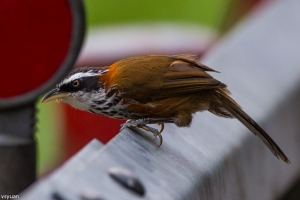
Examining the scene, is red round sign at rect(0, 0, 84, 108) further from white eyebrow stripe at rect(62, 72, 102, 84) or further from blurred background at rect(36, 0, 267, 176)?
blurred background at rect(36, 0, 267, 176)

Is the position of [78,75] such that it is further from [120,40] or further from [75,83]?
[120,40]

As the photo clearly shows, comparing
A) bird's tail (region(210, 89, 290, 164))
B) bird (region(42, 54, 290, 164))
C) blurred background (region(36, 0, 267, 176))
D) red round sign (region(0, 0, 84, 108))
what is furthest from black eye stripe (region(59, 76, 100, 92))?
blurred background (region(36, 0, 267, 176))

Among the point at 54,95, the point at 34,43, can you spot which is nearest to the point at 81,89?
the point at 54,95

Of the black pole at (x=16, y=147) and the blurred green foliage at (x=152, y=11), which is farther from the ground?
the black pole at (x=16, y=147)

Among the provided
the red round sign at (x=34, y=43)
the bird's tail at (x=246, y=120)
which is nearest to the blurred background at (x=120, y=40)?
the bird's tail at (x=246, y=120)

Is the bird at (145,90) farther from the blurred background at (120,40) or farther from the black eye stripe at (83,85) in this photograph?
the blurred background at (120,40)

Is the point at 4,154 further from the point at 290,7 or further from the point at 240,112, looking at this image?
the point at 290,7
